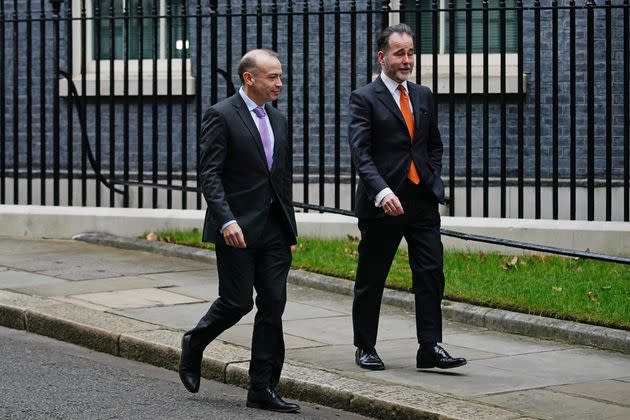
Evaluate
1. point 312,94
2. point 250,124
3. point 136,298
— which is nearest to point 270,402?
point 250,124

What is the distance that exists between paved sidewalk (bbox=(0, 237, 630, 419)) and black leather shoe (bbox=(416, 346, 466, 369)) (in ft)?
0.20

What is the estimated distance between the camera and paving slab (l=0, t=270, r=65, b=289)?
1020cm

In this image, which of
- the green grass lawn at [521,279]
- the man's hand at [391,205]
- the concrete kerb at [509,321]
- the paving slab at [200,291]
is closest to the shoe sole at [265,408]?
the man's hand at [391,205]

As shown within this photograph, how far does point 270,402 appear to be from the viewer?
268 inches

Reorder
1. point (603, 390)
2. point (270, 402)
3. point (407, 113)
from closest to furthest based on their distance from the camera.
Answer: point (270, 402) < point (603, 390) < point (407, 113)

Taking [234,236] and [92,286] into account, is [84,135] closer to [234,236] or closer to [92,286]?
[92,286]

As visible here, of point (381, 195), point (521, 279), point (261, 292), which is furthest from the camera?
point (521, 279)

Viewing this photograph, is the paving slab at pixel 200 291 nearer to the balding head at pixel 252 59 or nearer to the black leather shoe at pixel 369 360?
the black leather shoe at pixel 369 360

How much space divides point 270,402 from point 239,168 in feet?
3.73

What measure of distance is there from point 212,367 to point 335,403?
3.24 feet

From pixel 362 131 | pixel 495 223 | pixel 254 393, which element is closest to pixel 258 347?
pixel 254 393

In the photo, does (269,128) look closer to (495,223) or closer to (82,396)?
(82,396)

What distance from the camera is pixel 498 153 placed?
1381cm

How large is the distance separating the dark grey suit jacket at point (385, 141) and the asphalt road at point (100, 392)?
1.30 m
